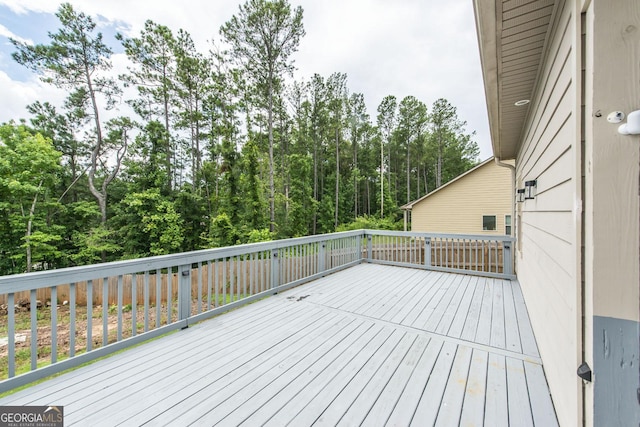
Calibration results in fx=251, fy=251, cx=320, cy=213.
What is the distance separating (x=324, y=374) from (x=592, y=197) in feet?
6.45

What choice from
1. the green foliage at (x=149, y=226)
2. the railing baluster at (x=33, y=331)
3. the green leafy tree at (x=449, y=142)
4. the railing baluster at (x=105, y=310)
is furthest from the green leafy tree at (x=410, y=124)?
the railing baluster at (x=33, y=331)

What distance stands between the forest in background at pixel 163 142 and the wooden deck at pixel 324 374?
887cm

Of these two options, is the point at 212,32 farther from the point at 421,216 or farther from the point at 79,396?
the point at 79,396

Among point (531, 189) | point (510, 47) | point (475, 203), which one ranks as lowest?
point (531, 189)

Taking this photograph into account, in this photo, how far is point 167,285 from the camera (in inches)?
107

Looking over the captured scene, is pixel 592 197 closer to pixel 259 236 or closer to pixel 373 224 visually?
pixel 259 236

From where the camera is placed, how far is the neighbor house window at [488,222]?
10.9 metres

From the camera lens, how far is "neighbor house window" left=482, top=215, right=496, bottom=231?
35.7 feet

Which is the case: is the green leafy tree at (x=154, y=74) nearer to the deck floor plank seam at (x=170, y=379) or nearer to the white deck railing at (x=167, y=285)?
the white deck railing at (x=167, y=285)

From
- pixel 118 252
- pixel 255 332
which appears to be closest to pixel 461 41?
pixel 255 332

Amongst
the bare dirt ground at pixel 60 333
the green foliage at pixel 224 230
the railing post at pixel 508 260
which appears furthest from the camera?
the green foliage at pixel 224 230

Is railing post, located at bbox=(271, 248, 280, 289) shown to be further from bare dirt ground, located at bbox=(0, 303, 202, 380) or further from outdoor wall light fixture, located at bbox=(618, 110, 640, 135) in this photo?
outdoor wall light fixture, located at bbox=(618, 110, 640, 135)

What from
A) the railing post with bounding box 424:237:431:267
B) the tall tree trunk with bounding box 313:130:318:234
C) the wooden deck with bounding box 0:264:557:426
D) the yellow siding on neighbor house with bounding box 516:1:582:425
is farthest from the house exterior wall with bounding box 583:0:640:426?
the tall tree trunk with bounding box 313:130:318:234

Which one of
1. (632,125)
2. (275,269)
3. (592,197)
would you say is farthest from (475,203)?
(632,125)
